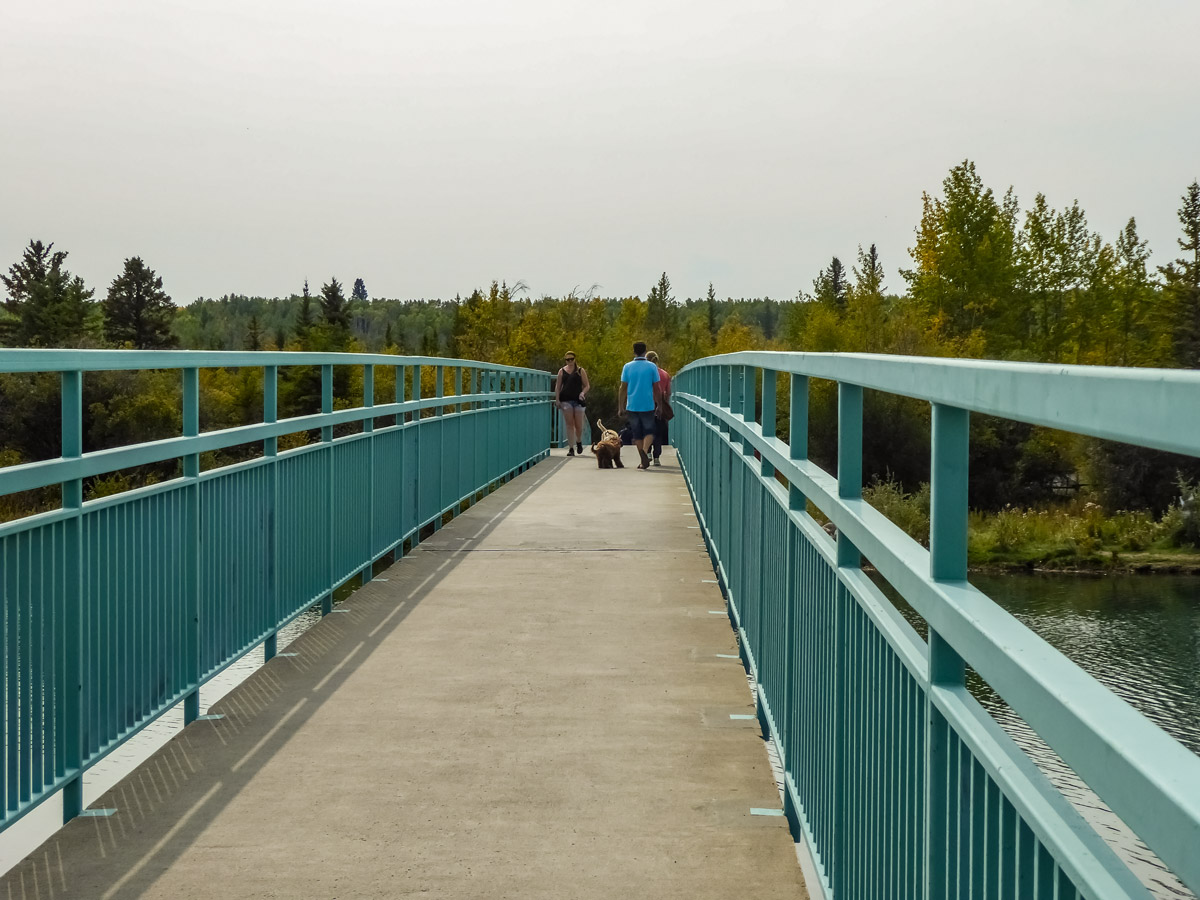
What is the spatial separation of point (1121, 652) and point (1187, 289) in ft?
201

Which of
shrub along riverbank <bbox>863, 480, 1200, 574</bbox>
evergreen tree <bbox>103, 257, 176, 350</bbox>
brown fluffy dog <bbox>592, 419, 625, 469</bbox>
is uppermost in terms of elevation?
evergreen tree <bbox>103, 257, 176, 350</bbox>

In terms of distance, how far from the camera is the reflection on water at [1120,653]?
61.0 inches

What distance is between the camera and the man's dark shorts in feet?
65.1

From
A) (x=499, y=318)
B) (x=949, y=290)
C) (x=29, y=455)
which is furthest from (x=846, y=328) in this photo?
(x=29, y=455)

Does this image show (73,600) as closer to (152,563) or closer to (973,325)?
(152,563)

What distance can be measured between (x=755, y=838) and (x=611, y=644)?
2667 millimetres

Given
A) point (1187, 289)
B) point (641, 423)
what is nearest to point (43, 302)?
point (1187, 289)

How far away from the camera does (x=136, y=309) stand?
128 m

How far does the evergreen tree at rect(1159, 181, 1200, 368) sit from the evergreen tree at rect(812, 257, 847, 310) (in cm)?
2270

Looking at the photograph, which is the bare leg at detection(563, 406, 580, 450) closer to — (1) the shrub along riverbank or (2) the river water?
(2) the river water

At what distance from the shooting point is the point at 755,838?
13.4 ft

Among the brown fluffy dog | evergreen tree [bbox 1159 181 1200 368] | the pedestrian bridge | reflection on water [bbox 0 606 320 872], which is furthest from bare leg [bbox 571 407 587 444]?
evergreen tree [bbox 1159 181 1200 368]

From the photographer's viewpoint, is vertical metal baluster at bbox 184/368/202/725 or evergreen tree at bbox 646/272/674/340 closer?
vertical metal baluster at bbox 184/368/202/725

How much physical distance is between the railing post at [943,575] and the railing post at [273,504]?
4326 mm
